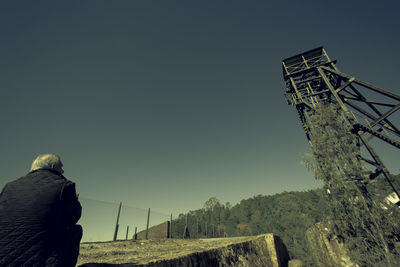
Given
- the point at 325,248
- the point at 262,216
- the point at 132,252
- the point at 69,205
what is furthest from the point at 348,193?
the point at 262,216

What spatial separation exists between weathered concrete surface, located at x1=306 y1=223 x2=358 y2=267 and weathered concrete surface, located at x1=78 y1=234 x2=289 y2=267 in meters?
1.78

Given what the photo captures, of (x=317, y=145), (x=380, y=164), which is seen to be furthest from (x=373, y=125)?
(x=317, y=145)

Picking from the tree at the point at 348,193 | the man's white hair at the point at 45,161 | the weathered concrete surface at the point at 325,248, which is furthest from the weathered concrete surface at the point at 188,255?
the tree at the point at 348,193

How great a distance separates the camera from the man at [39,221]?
1.25m

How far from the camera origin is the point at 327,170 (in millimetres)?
6852

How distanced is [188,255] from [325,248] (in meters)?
6.99

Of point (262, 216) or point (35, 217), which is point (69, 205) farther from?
point (262, 216)

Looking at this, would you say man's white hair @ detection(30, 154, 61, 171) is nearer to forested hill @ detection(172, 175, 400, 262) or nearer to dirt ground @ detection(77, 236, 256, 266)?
dirt ground @ detection(77, 236, 256, 266)

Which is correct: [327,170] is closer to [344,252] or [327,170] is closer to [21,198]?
[344,252]

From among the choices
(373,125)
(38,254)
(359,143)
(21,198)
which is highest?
(373,125)

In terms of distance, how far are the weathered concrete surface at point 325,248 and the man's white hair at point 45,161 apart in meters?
9.12

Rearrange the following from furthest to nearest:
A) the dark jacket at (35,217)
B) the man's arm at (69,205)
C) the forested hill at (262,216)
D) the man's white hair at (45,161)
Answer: the forested hill at (262,216) → the man's white hair at (45,161) → the man's arm at (69,205) → the dark jacket at (35,217)

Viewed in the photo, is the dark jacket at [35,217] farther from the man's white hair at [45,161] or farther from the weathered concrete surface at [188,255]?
the weathered concrete surface at [188,255]

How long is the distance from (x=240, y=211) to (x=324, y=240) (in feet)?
198
